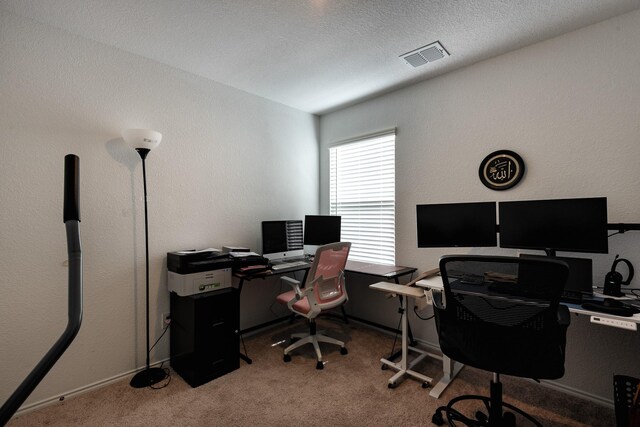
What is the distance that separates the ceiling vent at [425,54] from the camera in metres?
2.55

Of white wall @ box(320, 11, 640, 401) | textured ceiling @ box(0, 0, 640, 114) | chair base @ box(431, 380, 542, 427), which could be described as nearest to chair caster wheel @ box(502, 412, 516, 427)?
chair base @ box(431, 380, 542, 427)

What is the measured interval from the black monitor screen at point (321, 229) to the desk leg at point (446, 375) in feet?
→ 5.55

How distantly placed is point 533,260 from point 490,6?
5.62ft

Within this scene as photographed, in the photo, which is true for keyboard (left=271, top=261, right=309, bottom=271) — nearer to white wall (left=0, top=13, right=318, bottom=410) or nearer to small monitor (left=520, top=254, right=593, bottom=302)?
white wall (left=0, top=13, right=318, bottom=410)

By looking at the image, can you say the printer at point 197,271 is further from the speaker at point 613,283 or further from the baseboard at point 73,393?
the speaker at point 613,283

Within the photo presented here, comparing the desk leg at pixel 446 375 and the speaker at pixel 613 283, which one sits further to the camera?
the desk leg at pixel 446 375

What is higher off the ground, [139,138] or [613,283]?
[139,138]

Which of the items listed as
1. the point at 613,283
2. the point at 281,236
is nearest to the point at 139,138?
the point at 281,236

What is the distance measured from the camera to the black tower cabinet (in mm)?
2518

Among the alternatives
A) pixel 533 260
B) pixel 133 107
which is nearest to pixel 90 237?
pixel 133 107

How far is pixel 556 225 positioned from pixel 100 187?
3.41 metres

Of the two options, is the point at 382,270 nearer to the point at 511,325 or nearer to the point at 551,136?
the point at 511,325

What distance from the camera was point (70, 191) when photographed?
85 centimetres

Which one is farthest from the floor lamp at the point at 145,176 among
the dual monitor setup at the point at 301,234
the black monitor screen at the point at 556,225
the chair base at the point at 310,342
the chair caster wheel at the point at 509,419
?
the black monitor screen at the point at 556,225
